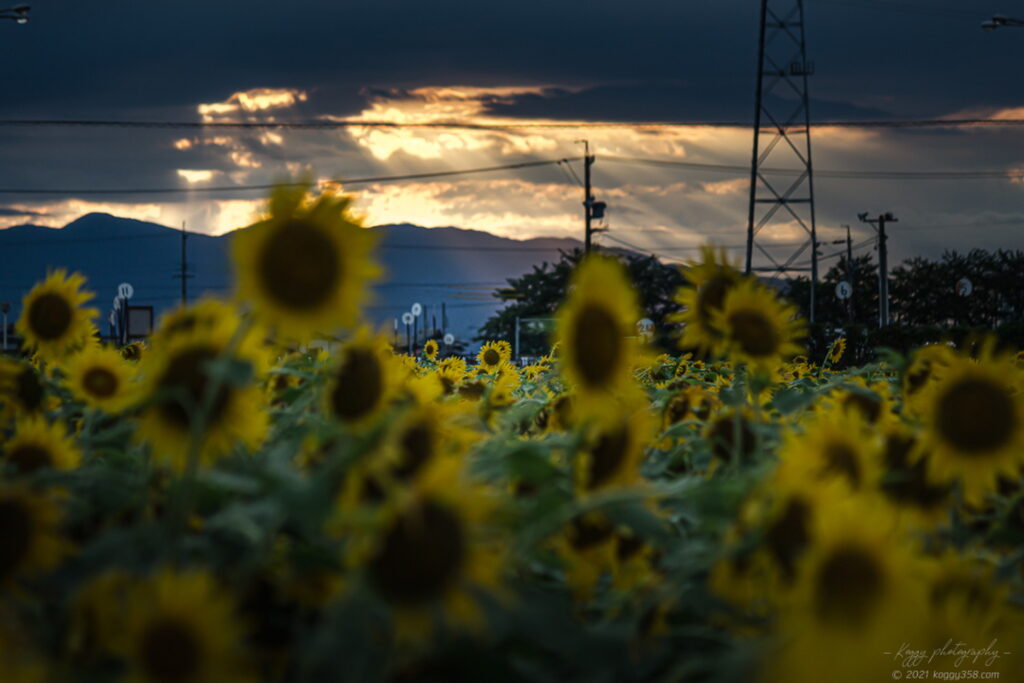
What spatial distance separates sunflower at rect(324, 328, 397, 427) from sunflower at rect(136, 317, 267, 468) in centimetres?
10

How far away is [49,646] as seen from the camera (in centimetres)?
84

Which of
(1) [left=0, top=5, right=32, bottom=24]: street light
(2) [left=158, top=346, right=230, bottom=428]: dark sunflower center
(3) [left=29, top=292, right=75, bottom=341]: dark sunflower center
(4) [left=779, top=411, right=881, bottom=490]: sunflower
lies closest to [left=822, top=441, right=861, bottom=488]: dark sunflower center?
(4) [left=779, top=411, right=881, bottom=490]: sunflower

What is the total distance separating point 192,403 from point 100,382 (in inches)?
34.0

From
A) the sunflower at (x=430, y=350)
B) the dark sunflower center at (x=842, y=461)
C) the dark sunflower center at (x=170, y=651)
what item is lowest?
the dark sunflower center at (x=170, y=651)

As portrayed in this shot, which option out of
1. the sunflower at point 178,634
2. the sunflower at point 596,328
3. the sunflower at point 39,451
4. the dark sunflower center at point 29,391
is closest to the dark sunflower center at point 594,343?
the sunflower at point 596,328

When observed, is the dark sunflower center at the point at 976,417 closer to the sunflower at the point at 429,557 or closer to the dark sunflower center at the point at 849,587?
the dark sunflower center at the point at 849,587

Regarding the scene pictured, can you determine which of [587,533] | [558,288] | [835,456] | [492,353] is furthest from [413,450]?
[558,288]

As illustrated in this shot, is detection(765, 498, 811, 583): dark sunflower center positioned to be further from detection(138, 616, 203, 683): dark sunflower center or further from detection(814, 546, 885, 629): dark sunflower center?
detection(138, 616, 203, 683): dark sunflower center

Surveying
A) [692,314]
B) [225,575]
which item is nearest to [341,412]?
[225,575]

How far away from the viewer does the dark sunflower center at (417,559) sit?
2.47 ft

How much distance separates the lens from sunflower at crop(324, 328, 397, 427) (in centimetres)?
114

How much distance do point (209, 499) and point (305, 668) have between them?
33 centimetres

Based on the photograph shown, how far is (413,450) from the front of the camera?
108 centimetres

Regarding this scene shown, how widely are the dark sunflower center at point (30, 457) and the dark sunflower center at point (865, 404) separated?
1.37 metres
